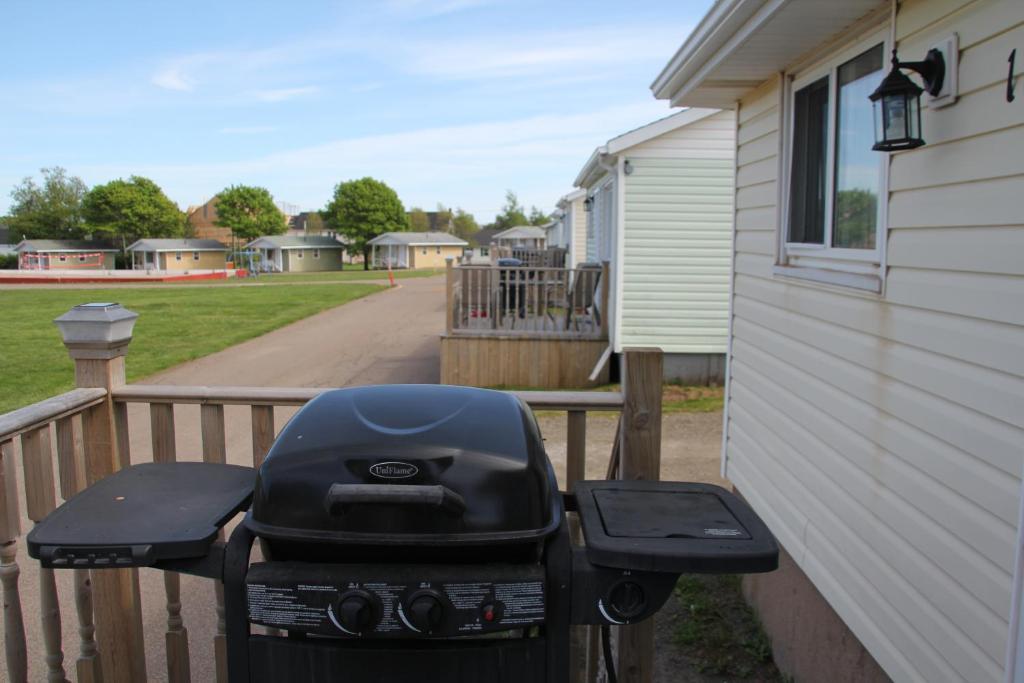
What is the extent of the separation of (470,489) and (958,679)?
80.6 inches

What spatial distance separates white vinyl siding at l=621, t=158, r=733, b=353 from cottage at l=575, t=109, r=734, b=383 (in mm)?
14

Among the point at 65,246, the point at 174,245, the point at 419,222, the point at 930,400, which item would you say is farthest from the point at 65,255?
the point at 930,400

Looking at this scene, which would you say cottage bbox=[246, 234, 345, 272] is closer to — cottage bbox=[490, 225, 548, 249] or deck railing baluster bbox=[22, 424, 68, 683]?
cottage bbox=[490, 225, 548, 249]

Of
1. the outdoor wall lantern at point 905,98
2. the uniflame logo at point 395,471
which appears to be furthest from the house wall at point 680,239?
the uniflame logo at point 395,471

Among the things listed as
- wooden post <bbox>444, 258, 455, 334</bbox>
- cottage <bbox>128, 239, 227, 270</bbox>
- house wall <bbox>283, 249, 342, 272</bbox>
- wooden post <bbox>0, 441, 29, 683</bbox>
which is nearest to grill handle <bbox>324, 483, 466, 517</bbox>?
wooden post <bbox>0, 441, 29, 683</bbox>

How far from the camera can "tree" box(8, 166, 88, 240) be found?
81750 mm

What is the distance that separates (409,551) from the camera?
5.54ft

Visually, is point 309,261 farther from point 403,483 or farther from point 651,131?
point 403,483

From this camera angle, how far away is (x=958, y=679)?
8.79 feet

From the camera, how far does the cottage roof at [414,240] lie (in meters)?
71.1

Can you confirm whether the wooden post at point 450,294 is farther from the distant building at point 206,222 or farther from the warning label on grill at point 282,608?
the distant building at point 206,222

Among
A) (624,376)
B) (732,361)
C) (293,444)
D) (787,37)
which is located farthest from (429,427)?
(732,361)

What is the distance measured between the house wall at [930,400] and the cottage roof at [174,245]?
2813 inches

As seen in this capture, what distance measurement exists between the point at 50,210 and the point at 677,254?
292 ft
